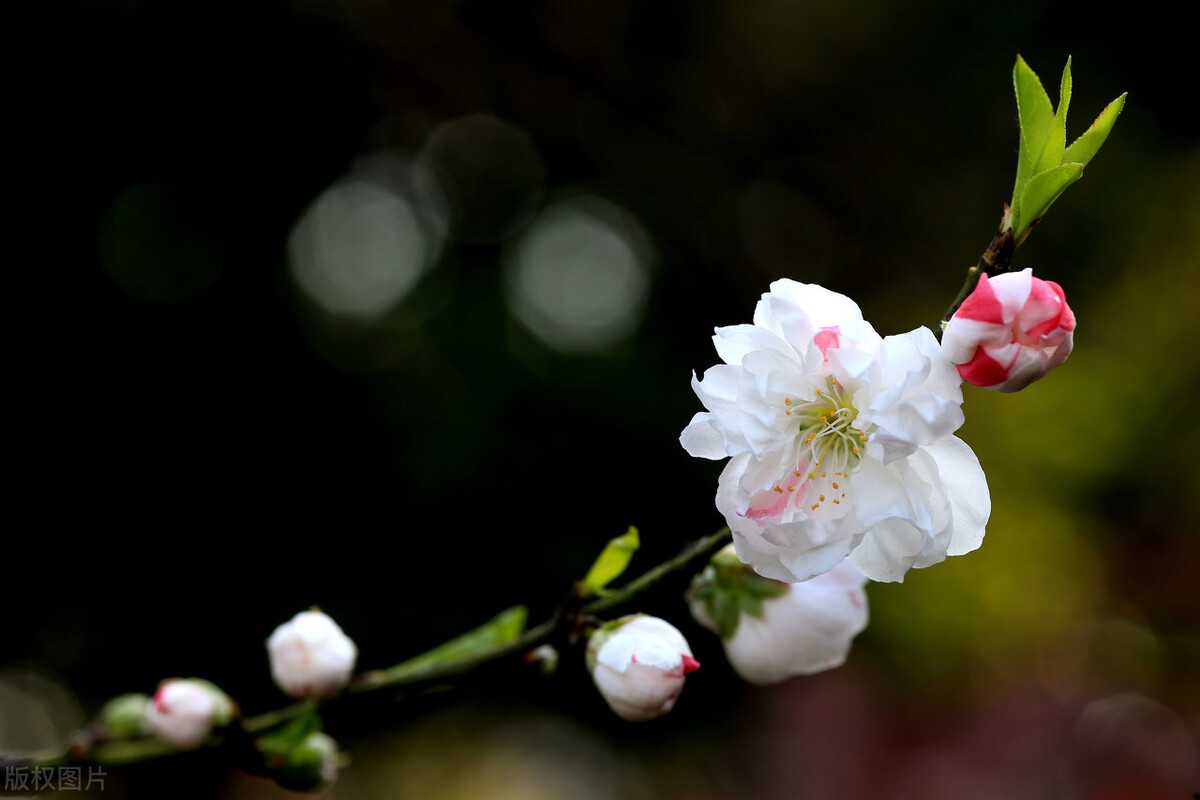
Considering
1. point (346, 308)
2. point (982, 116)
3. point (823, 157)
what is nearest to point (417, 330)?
point (346, 308)

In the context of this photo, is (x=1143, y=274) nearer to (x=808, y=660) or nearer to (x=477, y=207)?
(x=477, y=207)

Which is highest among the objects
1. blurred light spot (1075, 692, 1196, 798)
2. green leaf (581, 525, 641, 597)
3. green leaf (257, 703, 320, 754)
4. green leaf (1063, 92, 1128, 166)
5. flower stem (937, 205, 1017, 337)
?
green leaf (1063, 92, 1128, 166)

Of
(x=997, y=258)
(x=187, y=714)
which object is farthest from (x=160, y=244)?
(x=997, y=258)

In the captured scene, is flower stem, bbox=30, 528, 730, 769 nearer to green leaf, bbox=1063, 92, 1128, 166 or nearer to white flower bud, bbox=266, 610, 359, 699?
white flower bud, bbox=266, 610, 359, 699

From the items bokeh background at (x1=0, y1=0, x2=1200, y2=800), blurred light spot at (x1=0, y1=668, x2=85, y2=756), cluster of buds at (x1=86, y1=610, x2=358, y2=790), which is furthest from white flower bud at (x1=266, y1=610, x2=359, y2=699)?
blurred light spot at (x1=0, y1=668, x2=85, y2=756)

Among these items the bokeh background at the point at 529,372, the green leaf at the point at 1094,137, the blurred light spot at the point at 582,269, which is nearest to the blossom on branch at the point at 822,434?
the green leaf at the point at 1094,137

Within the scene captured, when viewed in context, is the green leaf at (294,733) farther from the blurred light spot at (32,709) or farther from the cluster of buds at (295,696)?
the blurred light spot at (32,709)
